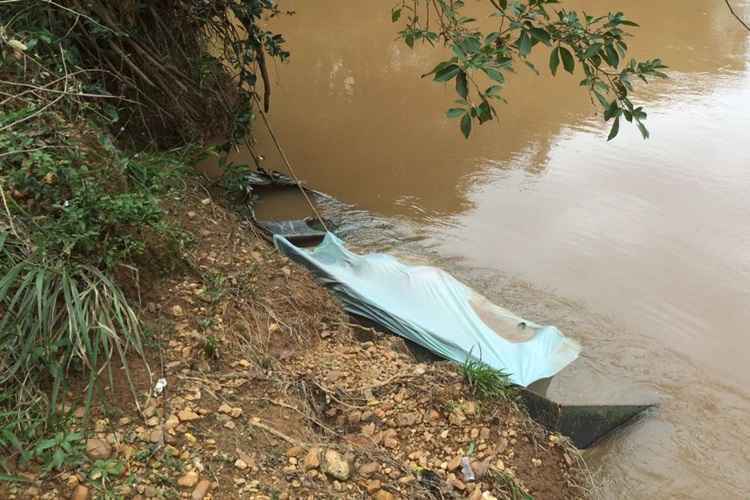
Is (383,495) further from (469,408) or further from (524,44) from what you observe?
(524,44)

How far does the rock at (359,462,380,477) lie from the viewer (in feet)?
7.05

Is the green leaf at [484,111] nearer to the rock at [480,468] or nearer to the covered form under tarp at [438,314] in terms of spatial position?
the covered form under tarp at [438,314]

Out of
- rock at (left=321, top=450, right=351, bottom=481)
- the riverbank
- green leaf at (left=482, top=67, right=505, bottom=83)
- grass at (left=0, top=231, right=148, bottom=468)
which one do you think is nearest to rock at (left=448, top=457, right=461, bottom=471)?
the riverbank

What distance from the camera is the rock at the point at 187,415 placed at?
2064mm

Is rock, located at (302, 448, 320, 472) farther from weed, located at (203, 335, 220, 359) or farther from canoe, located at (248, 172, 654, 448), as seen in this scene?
canoe, located at (248, 172, 654, 448)

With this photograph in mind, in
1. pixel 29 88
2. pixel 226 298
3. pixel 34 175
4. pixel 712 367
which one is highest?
pixel 29 88

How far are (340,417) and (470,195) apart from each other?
3.39m

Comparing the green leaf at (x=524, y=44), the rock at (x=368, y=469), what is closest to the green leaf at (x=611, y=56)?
the green leaf at (x=524, y=44)

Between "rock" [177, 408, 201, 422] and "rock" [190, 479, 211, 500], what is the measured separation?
0.24 metres

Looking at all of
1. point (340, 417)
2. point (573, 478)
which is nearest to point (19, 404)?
point (340, 417)

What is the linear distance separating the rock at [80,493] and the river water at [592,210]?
85.2 inches

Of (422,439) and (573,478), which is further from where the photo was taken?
(573,478)

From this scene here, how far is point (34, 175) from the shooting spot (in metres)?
2.31

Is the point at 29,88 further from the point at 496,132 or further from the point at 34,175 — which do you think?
the point at 496,132
